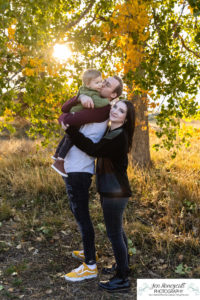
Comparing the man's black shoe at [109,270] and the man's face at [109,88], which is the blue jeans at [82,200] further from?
the man's face at [109,88]

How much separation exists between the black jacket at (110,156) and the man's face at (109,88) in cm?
38

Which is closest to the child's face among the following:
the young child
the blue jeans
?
the young child

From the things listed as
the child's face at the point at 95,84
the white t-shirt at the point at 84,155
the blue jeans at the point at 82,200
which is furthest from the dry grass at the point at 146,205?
the child's face at the point at 95,84

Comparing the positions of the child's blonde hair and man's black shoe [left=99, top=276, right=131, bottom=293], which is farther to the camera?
man's black shoe [left=99, top=276, right=131, bottom=293]

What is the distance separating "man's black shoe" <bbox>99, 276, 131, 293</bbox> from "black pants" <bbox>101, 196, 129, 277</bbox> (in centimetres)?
15

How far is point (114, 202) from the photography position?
9.71ft

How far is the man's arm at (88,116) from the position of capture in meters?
2.99

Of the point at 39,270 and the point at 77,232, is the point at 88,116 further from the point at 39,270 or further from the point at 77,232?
the point at 77,232

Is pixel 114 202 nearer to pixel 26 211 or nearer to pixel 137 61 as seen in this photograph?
pixel 137 61

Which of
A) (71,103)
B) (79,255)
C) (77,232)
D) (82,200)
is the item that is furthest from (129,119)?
(77,232)

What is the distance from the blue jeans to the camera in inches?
122

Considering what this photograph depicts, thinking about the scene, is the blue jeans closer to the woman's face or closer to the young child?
the young child

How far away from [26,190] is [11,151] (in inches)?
133

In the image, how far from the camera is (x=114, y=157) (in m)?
2.95
